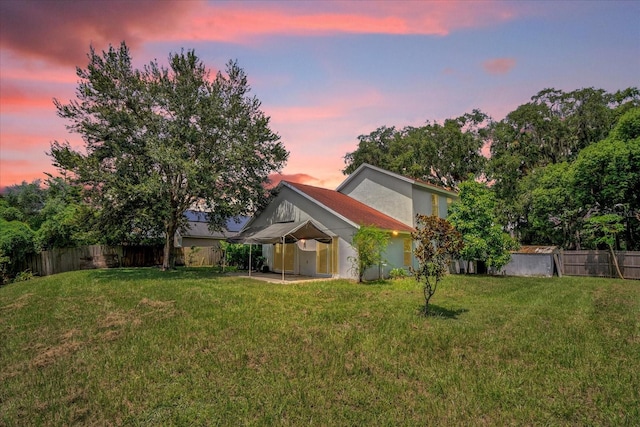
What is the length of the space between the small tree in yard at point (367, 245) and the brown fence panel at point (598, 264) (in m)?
15.1

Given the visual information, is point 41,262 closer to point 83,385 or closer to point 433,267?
point 83,385

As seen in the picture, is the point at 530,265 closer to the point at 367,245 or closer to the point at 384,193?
the point at 384,193

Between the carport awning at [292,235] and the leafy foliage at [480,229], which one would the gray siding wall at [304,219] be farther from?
the leafy foliage at [480,229]

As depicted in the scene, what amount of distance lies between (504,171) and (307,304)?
96.5 ft

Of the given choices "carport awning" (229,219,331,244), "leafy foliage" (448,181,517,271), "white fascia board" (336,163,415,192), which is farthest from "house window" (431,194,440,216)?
"carport awning" (229,219,331,244)

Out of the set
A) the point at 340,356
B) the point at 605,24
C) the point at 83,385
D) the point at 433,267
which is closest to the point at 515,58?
the point at 605,24

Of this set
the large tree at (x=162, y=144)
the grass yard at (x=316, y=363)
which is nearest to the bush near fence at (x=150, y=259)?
the large tree at (x=162, y=144)

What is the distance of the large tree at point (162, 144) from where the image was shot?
1902 cm

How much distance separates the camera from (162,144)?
750 inches

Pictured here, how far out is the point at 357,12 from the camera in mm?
9594

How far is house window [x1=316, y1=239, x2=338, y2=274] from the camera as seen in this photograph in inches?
723

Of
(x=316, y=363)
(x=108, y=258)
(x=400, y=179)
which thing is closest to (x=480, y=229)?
(x=400, y=179)

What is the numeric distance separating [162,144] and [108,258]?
554 inches

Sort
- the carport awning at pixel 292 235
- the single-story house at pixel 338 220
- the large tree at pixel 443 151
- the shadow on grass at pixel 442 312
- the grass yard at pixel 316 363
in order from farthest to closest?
1. the large tree at pixel 443 151
2. the single-story house at pixel 338 220
3. the carport awning at pixel 292 235
4. the shadow on grass at pixel 442 312
5. the grass yard at pixel 316 363
